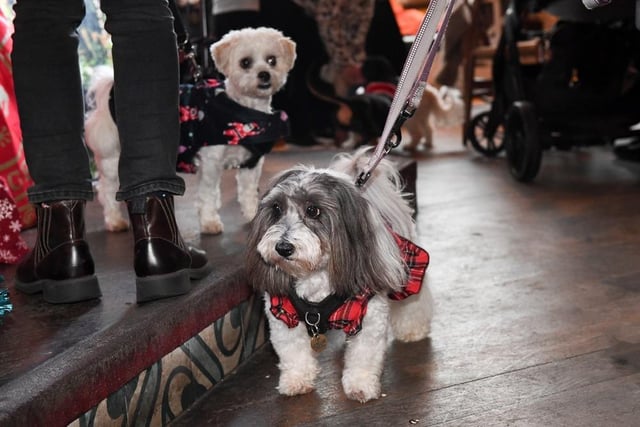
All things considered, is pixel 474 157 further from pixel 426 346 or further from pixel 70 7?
pixel 70 7

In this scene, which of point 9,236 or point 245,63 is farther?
point 245,63

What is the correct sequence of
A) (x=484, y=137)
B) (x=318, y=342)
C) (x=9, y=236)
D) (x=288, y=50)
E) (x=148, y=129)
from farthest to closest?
(x=484, y=137), (x=288, y=50), (x=9, y=236), (x=318, y=342), (x=148, y=129)

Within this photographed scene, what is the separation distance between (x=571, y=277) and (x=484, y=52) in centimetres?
394

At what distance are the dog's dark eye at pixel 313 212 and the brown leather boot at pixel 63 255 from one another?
1.70 ft

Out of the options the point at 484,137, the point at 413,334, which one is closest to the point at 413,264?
the point at 413,334

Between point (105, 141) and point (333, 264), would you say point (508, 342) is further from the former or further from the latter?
point (105, 141)

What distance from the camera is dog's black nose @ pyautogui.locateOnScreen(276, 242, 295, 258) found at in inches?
61.8

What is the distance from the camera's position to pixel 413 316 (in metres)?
2.10

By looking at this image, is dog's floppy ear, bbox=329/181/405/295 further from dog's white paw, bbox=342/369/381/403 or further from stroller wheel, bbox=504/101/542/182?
stroller wheel, bbox=504/101/542/182

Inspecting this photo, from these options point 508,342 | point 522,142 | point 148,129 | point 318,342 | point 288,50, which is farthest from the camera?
point 522,142

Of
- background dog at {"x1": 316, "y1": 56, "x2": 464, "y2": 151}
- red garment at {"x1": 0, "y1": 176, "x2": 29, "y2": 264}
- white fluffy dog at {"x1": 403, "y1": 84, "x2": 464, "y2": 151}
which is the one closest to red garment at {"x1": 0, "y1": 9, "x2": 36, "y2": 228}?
red garment at {"x1": 0, "y1": 176, "x2": 29, "y2": 264}

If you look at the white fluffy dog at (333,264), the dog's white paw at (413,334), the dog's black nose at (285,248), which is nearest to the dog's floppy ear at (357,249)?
the white fluffy dog at (333,264)

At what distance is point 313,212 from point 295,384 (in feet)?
1.42

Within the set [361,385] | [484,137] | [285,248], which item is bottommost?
[484,137]
